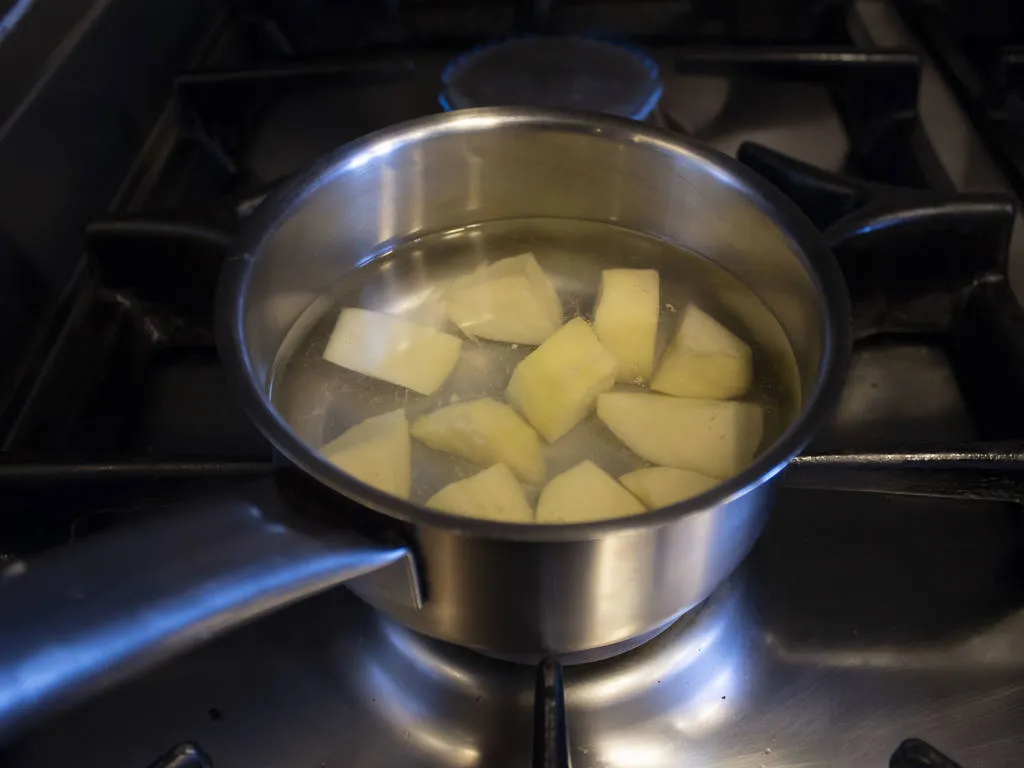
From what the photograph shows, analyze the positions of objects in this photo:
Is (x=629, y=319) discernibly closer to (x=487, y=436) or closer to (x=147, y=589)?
(x=487, y=436)

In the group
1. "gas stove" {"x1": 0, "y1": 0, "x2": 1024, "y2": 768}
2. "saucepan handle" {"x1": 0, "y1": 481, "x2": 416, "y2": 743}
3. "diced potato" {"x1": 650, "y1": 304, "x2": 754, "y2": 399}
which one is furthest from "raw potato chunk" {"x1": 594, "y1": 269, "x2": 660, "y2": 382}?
"saucepan handle" {"x1": 0, "y1": 481, "x2": 416, "y2": 743}

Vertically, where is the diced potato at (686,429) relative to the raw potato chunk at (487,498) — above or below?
above

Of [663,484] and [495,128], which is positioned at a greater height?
[495,128]

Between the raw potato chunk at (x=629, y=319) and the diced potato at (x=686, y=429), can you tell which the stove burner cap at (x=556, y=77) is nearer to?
the raw potato chunk at (x=629, y=319)

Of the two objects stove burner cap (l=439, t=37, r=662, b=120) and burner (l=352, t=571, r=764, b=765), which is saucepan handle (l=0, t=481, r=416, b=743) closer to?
burner (l=352, t=571, r=764, b=765)


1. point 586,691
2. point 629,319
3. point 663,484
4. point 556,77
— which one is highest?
point 556,77

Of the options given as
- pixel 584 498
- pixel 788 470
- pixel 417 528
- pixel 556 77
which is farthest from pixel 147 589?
pixel 556 77

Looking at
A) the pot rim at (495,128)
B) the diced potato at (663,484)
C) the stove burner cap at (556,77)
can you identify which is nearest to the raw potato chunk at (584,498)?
the diced potato at (663,484)
